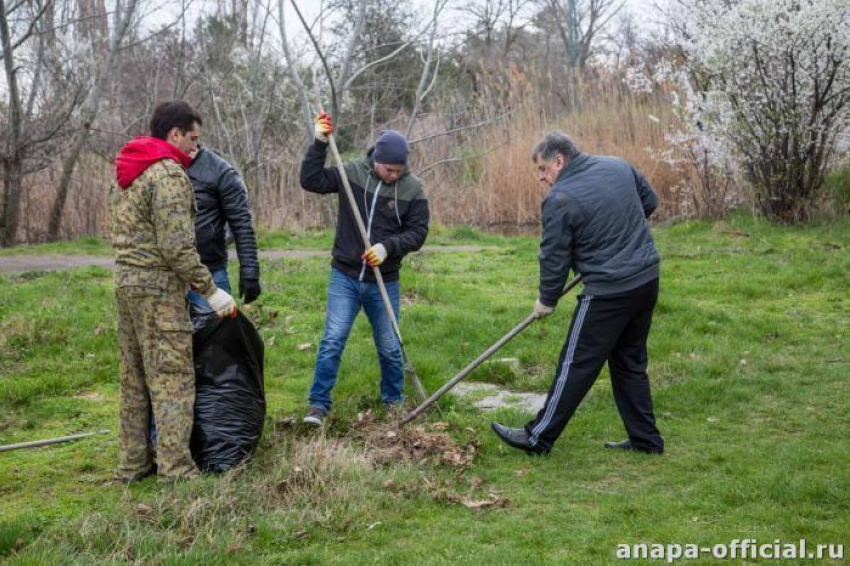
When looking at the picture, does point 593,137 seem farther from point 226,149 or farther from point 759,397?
point 759,397

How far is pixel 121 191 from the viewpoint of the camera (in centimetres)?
489

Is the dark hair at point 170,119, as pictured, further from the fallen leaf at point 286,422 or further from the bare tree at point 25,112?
the bare tree at point 25,112

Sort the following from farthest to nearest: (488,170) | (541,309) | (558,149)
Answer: (488,170), (541,309), (558,149)

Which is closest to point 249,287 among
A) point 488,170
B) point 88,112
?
point 88,112

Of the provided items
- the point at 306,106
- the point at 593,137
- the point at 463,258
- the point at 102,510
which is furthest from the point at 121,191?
the point at 593,137

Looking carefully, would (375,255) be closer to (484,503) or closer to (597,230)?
(597,230)

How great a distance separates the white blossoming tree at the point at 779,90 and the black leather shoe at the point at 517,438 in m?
8.58

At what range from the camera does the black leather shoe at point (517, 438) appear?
559cm

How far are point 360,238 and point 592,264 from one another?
1.54 m

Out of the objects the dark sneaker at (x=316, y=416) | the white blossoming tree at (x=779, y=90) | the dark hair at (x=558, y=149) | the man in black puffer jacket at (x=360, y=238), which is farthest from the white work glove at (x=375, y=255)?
the white blossoming tree at (x=779, y=90)

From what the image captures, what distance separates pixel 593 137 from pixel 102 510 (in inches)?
506

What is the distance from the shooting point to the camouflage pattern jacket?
4.73 meters

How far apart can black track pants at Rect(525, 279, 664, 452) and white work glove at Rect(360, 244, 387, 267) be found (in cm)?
122

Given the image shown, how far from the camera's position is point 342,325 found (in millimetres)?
5992
